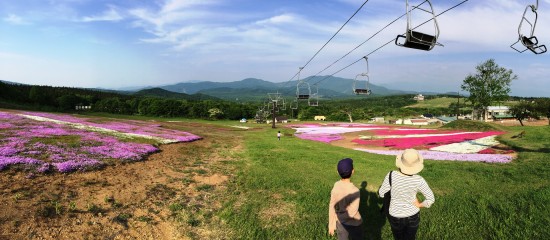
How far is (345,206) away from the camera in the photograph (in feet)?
21.9

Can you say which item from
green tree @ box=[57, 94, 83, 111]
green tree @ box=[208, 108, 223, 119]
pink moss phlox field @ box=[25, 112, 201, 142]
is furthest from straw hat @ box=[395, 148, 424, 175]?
green tree @ box=[57, 94, 83, 111]

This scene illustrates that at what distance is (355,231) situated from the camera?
675 cm

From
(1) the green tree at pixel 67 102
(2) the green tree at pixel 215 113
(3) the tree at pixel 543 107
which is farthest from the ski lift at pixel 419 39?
(1) the green tree at pixel 67 102

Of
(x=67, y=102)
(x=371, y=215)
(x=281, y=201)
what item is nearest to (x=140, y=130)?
(x=281, y=201)

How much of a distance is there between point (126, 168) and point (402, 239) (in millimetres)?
15277

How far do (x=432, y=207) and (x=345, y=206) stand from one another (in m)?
6.64

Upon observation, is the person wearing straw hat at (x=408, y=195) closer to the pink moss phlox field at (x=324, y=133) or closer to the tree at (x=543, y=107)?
the pink moss phlox field at (x=324, y=133)

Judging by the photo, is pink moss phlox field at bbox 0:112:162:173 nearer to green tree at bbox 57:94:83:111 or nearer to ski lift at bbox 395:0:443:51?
ski lift at bbox 395:0:443:51

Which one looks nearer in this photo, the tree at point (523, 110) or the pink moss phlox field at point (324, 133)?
the pink moss phlox field at point (324, 133)

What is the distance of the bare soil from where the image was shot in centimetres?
964

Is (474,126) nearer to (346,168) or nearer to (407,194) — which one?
(407,194)

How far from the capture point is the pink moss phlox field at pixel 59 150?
1495 centimetres

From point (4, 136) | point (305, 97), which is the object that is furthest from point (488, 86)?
point (4, 136)

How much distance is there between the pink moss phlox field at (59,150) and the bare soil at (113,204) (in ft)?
2.94
